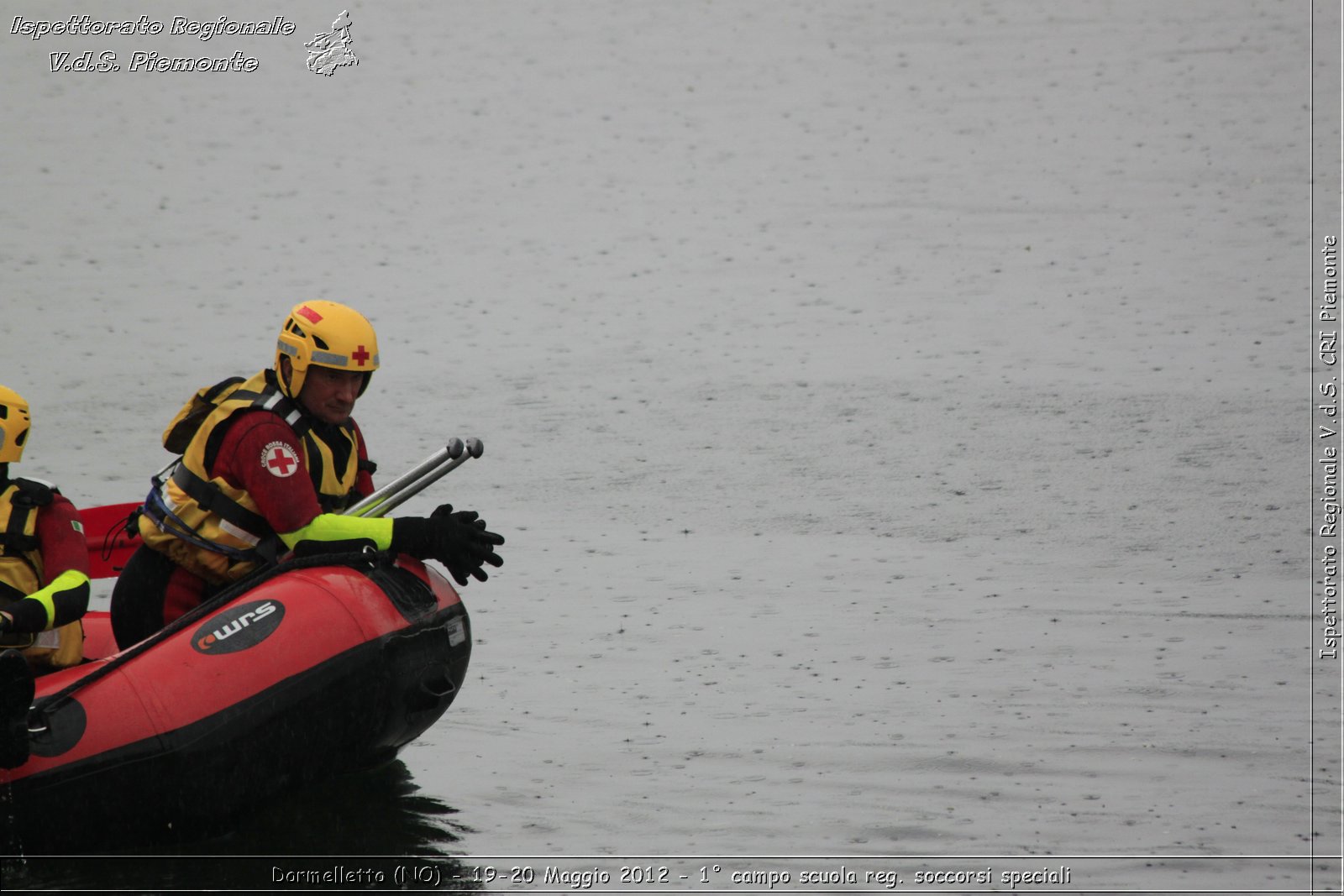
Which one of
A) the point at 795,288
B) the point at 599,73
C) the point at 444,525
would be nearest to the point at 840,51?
the point at 599,73

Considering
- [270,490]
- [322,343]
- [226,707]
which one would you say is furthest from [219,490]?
[226,707]

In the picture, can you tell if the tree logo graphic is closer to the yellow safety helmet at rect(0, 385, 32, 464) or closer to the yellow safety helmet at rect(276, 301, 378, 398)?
the yellow safety helmet at rect(276, 301, 378, 398)

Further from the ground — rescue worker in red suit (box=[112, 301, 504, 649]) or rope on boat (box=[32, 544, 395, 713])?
rescue worker in red suit (box=[112, 301, 504, 649])

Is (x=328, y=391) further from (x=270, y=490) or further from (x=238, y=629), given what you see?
(x=238, y=629)

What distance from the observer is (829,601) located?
8.16m

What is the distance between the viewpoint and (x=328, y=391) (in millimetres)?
5969

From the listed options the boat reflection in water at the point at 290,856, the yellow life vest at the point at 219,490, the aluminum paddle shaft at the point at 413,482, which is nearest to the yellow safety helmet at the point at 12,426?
the yellow life vest at the point at 219,490

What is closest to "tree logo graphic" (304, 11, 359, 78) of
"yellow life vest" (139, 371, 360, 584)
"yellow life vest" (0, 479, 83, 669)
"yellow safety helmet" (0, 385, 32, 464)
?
"yellow life vest" (139, 371, 360, 584)

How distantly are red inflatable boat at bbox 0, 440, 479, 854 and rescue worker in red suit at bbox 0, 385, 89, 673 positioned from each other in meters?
0.25

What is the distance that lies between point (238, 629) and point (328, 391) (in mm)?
797

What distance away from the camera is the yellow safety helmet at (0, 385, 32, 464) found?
566cm

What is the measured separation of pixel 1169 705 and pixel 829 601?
1.68 meters

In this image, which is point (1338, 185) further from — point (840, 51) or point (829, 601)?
point (829, 601)

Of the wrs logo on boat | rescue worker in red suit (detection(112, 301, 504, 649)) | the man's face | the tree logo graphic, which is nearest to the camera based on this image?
the wrs logo on boat
